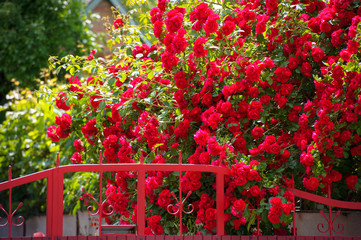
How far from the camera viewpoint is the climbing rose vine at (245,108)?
3.98 m

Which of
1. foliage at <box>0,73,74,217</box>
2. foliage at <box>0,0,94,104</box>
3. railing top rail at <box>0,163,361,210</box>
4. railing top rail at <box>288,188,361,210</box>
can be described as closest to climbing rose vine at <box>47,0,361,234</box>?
railing top rail at <box>288,188,361,210</box>

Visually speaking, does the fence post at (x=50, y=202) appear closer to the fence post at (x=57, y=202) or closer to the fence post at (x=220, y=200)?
the fence post at (x=57, y=202)

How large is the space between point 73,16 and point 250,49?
915 cm

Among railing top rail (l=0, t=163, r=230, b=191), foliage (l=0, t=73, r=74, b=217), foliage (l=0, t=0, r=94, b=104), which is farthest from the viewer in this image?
foliage (l=0, t=0, r=94, b=104)

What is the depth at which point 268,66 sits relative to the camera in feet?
13.9

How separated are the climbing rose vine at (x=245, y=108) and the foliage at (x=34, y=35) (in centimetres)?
765

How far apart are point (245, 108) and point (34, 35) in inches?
359

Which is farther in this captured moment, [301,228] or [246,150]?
[301,228]

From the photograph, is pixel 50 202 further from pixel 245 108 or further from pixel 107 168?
pixel 245 108

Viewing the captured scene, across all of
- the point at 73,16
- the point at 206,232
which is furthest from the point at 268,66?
the point at 73,16

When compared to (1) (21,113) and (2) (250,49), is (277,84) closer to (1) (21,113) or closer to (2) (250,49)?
(2) (250,49)

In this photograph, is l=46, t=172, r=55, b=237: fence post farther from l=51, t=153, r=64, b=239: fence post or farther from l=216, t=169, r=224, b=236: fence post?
l=216, t=169, r=224, b=236: fence post

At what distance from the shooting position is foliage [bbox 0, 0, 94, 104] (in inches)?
480

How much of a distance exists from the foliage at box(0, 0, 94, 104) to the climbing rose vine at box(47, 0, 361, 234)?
7646 millimetres
